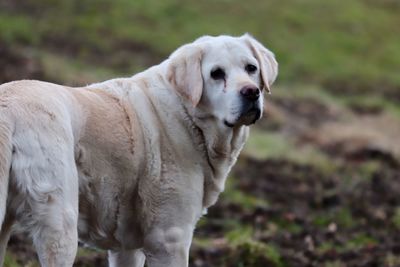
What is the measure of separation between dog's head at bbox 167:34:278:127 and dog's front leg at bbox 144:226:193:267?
2.49 ft

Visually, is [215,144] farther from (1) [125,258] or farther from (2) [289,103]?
(2) [289,103]

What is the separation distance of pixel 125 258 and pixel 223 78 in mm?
1448

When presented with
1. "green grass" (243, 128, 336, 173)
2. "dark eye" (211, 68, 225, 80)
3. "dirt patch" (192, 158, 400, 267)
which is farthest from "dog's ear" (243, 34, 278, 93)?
A: "green grass" (243, 128, 336, 173)

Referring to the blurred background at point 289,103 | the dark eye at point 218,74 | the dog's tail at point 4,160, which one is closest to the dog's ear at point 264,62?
the dark eye at point 218,74

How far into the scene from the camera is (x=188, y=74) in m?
5.68

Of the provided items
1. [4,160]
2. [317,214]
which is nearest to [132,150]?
[4,160]

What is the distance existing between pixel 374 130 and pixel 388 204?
295 inches

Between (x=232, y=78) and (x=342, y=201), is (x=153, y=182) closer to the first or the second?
(x=232, y=78)

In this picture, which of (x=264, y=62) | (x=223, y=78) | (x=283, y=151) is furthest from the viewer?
(x=283, y=151)

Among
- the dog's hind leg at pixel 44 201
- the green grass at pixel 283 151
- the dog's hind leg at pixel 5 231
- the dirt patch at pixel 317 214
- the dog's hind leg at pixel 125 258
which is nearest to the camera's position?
the dog's hind leg at pixel 44 201

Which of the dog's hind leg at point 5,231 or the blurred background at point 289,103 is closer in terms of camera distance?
the dog's hind leg at point 5,231

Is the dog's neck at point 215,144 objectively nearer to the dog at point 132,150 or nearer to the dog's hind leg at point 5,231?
the dog at point 132,150

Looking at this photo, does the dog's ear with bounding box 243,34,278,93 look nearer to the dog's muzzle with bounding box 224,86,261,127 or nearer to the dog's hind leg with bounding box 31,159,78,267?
the dog's muzzle with bounding box 224,86,261,127

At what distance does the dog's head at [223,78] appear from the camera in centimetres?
550
